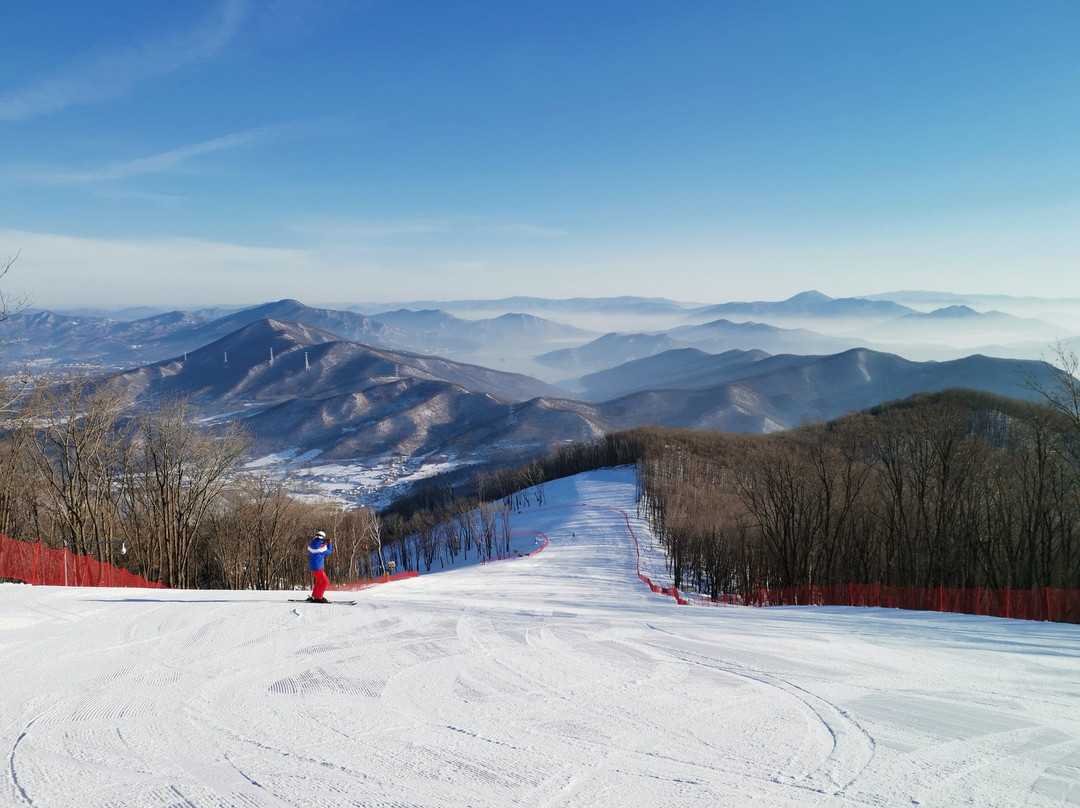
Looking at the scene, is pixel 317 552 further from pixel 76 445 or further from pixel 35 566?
pixel 76 445

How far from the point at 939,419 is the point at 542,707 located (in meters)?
54.6

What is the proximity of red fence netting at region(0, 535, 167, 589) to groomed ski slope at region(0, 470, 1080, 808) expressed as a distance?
646 centimetres

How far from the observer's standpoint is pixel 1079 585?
1547 inches

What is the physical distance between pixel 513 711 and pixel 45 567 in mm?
19034

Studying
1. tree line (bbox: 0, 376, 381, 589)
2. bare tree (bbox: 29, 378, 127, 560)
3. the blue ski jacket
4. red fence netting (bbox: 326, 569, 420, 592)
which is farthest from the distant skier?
bare tree (bbox: 29, 378, 127, 560)

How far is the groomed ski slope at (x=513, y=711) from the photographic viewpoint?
18.5 ft

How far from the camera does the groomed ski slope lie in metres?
5.64

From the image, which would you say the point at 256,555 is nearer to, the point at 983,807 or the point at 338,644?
the point at 338,644

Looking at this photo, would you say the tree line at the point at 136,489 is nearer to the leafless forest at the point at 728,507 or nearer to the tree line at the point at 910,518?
the leafless forest at the point at 728,507

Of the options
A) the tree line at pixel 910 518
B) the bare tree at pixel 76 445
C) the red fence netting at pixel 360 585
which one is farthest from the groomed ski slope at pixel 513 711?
the tree line at pixel 910 518

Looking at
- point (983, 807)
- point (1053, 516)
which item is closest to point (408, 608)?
Result: point (983, 807)

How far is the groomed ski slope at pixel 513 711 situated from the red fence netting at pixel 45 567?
254 inches

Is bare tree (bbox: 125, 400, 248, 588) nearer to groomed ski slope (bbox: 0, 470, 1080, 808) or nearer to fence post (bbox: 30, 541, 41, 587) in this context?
fence post (bbox: 30, 541, 41, 587)

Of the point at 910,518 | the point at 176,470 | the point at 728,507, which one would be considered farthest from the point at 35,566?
the point at 728,507
